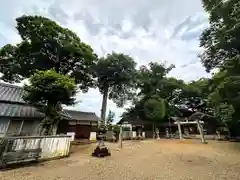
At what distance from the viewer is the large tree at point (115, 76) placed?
26578 millimetres

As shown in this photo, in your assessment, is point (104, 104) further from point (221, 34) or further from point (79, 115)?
point (221, 34)

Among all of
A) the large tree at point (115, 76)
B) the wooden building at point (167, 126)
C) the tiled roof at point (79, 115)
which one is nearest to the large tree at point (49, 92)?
the tiled roof at point (79, 115)

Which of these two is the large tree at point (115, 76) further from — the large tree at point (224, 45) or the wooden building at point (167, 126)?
the large tree at point (224, 45)

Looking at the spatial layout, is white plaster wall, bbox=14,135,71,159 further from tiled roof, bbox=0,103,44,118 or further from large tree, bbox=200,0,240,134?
large tree, bbox=200,0,240,134

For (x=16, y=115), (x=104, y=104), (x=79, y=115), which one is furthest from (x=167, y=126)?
(x=16, y=115)

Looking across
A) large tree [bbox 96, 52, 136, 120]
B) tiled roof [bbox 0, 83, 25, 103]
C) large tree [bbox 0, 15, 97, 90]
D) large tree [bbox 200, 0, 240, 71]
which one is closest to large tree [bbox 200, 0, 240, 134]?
large tree [bbox 200, 0, 240, 71]

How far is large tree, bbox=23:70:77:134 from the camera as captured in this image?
409 inches

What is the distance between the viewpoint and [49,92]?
10.4m

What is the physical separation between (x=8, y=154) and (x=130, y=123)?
23.4 metres

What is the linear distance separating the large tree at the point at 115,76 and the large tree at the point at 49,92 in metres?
15.2

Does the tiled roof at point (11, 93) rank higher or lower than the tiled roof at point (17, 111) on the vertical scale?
higher

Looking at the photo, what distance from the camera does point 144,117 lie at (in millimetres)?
29891

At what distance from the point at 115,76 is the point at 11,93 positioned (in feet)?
52.7


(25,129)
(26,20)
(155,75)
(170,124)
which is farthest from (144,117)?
(26,20)
